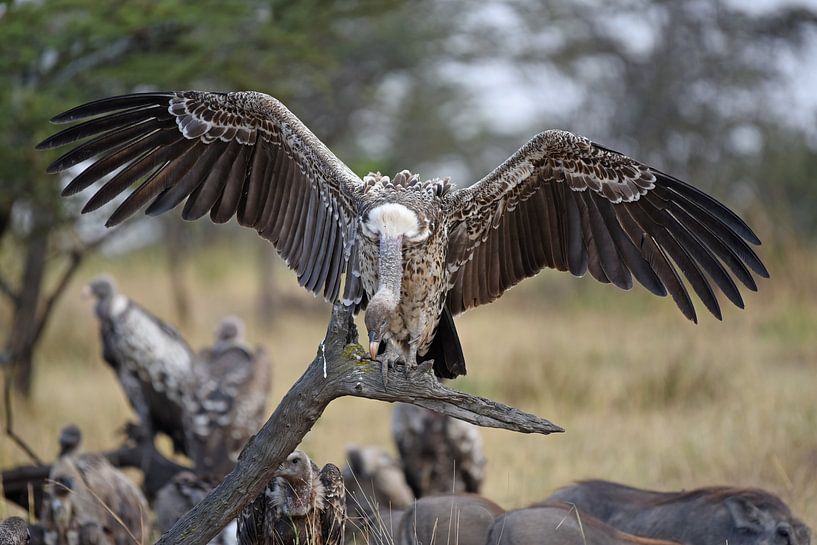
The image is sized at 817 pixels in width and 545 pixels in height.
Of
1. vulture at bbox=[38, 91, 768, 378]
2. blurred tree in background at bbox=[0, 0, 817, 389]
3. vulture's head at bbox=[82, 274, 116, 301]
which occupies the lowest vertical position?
vulture at bbox=[38, 91, 768, 378]

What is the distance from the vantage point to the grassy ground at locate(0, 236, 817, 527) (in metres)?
7.43

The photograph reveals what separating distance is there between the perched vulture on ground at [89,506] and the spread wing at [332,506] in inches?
39.6

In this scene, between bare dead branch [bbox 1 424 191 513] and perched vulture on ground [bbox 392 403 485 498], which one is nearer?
bare dead branch [bbox 1 424 191 513]

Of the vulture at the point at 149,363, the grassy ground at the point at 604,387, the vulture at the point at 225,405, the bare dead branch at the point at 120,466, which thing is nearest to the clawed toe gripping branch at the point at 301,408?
the bare dead branch at the point at 120,466

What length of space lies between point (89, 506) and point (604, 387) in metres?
5.51

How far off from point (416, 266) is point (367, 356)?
0.99 meters

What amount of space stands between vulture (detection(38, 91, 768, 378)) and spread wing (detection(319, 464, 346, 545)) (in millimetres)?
594

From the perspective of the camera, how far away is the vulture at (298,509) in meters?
4.70

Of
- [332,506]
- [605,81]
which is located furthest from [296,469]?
[605,81]

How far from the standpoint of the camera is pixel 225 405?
25.7 ft

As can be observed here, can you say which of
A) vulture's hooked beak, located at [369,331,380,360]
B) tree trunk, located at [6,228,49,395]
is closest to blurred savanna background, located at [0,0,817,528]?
tree trunk, located at [6,228,49,395]

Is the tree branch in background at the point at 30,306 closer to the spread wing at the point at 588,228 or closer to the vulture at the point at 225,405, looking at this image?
the vulture at the point at 225,405

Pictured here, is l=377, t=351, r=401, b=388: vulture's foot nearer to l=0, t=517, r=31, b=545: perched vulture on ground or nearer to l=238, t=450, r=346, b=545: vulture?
l=238, t=450, r=346, b=545: vulture

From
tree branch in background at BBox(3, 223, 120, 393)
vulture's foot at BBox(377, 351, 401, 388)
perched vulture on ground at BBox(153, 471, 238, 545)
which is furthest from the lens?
tree branch in background at BBox(3, 223, 120, 393)
